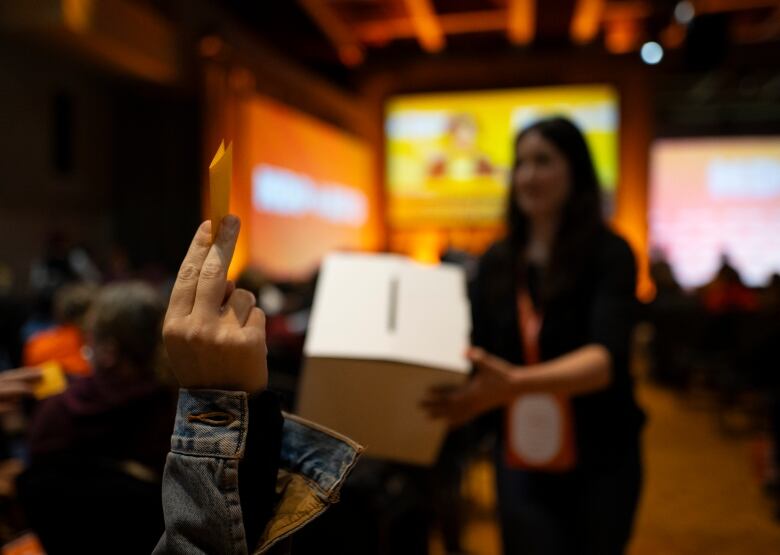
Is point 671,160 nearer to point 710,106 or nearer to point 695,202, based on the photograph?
point 695,202

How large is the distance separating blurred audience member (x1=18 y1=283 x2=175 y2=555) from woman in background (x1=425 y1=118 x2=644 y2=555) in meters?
0.63

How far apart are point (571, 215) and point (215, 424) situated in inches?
40.3

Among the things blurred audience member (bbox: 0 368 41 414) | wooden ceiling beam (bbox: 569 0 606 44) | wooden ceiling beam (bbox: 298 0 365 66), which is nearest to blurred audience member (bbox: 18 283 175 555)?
blurred audience member (bbox: 0 368 41 414)

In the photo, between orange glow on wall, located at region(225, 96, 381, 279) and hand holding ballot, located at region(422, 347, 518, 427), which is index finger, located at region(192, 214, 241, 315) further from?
orange glow on wall, located at region(225, 96, 381, 279)

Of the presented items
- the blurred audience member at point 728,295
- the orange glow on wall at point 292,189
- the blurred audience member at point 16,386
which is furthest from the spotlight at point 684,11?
the blurred audience member at point 16,386

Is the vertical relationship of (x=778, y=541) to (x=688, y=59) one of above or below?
below

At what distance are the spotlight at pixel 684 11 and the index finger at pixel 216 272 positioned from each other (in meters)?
7.58

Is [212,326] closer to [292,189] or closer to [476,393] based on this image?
[476,393]

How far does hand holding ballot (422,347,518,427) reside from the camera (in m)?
1.12

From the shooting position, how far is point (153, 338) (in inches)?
63.1

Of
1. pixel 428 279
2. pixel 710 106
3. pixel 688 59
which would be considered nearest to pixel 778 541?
pixel 428 279

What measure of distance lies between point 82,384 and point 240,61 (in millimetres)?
7398

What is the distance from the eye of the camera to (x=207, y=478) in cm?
59

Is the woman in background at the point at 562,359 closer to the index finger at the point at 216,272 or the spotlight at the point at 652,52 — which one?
the index finger at the point at 216,272
